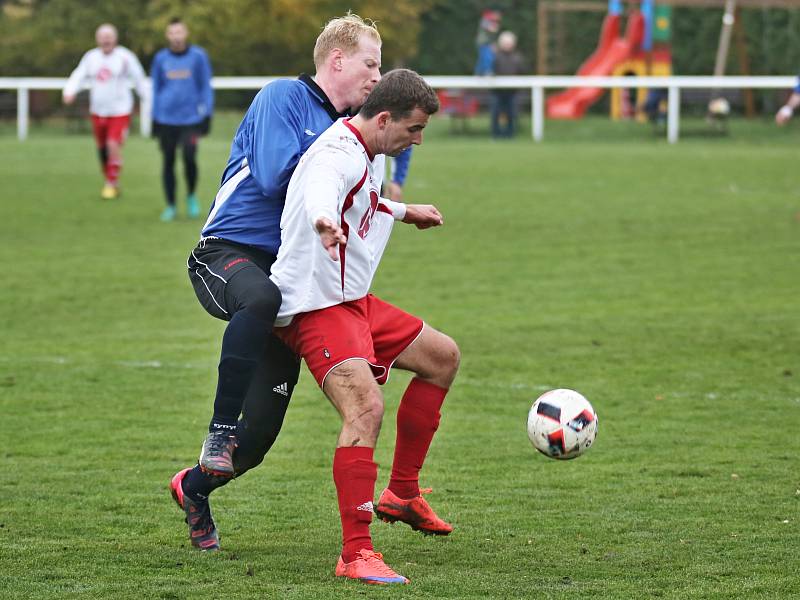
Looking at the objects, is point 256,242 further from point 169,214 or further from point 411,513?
point 169,214

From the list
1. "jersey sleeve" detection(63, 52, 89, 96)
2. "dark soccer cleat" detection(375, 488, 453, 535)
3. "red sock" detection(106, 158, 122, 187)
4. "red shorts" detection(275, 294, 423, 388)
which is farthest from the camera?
"red sock" detection(106, 158, 122, 187)

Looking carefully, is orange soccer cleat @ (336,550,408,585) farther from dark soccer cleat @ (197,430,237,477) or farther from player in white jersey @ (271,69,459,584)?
dark soccer cleat @ (197,430,237,477)

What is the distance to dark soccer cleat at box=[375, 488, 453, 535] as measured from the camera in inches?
216

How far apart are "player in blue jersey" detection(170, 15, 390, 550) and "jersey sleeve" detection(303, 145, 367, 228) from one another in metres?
0.27

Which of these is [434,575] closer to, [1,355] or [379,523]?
[379,523]

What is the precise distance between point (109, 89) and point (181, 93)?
2.21 metres

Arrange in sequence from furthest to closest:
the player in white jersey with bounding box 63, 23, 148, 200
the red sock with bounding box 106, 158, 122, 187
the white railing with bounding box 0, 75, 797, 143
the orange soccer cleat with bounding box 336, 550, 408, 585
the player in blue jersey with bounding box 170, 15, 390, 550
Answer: the white railing with bounding box 0, 75, 797, 143, the red sock with bounding box 106, 158, 122, 187, the player in white jersey with bounding box 63, 23, 148, 200, the player in blue jersey with bounding box 170, 15, 390, 550, the orange soccer cleat with bounding box 336, 550, 408, 585

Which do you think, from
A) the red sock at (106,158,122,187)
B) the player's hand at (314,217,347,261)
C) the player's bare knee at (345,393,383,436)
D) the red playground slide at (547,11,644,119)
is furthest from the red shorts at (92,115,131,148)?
the red playground slide at (547,11,644,119)

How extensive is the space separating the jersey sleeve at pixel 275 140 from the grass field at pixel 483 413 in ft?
4.53

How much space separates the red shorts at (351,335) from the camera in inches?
195

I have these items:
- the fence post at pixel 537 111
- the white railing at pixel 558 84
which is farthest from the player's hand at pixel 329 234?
the fence post at pixel 537 111

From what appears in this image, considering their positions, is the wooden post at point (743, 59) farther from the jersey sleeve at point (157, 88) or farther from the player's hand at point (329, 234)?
the player's hand at point (329, 234)

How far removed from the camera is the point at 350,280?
5094mm

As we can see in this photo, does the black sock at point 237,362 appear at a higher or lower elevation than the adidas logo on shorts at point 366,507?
higher
